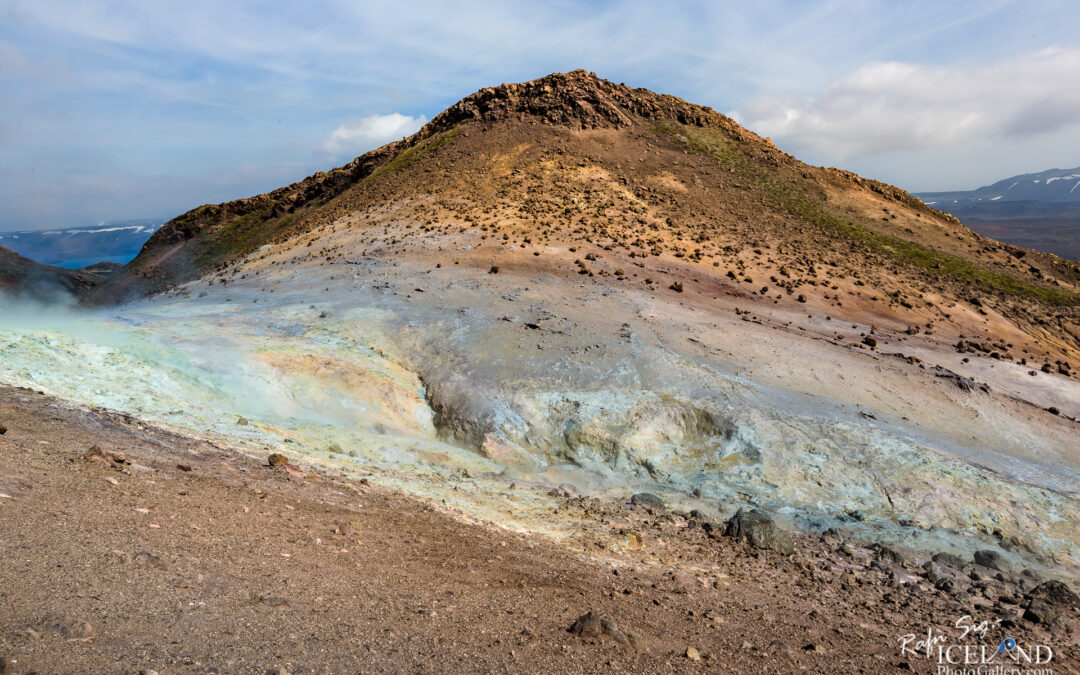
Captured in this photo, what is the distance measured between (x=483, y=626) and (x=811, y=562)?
243 inches

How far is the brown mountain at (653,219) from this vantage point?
95.8 ft

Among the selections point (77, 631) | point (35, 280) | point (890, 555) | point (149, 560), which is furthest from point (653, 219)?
point (35, 280)

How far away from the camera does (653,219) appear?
3462 cm

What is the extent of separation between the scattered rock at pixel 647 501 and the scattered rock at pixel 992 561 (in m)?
5.34

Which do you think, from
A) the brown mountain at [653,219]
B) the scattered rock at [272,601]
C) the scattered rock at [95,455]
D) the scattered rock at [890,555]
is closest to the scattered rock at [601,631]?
the scattered rock at [272,601]

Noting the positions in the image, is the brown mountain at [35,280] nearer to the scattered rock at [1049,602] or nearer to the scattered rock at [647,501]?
the scattered rock at [647,501]

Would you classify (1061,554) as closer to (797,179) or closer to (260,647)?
(260,647)

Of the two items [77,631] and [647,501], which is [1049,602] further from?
[77,631]

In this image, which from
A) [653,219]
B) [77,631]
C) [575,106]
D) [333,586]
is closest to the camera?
[77,631]

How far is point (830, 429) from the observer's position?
14.0 metres

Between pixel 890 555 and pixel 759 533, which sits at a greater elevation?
pixel 759 533

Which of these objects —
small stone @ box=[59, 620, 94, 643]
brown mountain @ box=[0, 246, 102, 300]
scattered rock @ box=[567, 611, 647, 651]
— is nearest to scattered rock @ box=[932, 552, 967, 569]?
scattered rock @ box=[567, 611, 647, 651]

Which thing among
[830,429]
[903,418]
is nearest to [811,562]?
[830,429]

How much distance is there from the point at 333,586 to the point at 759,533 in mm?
7013
